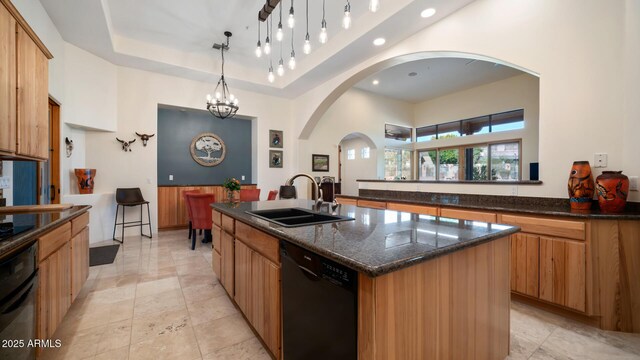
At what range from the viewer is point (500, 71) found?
243 inches

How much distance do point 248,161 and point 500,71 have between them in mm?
6424

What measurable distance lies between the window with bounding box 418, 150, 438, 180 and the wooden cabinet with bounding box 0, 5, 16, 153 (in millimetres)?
8799

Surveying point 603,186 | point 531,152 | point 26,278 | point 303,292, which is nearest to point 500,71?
point 531,152

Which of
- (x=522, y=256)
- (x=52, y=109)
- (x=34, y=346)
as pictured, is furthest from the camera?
(x=52, y=109)

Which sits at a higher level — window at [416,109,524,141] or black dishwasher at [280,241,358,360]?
window at [416,109,524,141]

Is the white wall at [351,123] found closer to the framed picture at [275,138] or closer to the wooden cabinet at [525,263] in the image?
the framed picture at [275,138]

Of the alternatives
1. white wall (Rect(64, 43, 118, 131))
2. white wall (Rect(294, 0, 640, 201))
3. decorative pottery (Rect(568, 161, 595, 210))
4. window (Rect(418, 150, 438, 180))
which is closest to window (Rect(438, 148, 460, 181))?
window (Rect(418, 150, 438, 180))

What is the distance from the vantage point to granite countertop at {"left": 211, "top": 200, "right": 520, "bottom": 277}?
941 millimetres

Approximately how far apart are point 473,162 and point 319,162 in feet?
14.9

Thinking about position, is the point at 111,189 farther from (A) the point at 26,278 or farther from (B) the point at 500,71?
(B) the point at 500,71

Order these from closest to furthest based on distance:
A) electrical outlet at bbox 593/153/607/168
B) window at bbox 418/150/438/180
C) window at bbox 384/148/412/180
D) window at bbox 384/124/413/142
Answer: electrical outlet at bbox 593/153/607/168, window at bbox 384/124/413/142, window at bbox 384/148/412/180, window at bbox 418/150/438/180

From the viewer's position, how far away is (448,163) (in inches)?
321

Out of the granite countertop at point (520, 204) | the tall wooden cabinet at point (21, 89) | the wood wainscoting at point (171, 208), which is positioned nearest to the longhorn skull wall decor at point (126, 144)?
the wood wainscoting at point (171, 208)

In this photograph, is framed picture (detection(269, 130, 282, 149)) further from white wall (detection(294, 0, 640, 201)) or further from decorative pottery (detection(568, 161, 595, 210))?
decorative pottery (detection(568, 161, 595, 210))
